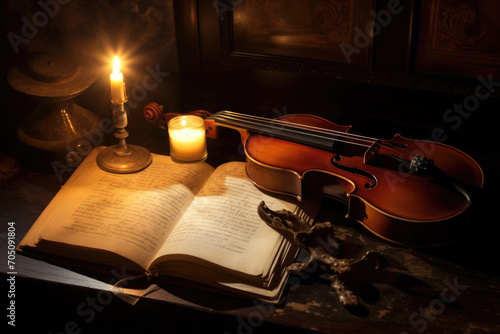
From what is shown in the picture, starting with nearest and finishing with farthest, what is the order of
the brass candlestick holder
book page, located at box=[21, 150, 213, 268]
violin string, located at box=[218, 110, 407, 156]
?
book page, located at box=[21, 150, 213, 268]
violin string, located at box=[218, 110, 407, 156]
the brass candlestick holder

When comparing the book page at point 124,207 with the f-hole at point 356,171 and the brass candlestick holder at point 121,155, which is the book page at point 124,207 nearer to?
the brass candlestick holder at point 121,155

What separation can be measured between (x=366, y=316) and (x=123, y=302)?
50 cm

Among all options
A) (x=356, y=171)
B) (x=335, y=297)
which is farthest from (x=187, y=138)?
(x=335, y=297)

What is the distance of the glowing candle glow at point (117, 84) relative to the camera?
4.52 ft

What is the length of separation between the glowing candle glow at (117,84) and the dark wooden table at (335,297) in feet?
Result: 1.05

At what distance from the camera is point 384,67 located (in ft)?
4.75

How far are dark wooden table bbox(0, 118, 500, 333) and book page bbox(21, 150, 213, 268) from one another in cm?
7

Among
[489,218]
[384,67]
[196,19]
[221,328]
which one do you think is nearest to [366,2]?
[384,67]

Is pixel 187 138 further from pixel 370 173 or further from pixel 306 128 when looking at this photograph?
pixel 370 173

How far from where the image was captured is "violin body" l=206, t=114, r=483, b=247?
1.14m

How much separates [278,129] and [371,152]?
25cm

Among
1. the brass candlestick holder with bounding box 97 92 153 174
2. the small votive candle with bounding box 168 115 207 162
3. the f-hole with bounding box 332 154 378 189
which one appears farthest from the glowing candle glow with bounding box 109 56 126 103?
the f-hole with bounding box 332 154 378 189

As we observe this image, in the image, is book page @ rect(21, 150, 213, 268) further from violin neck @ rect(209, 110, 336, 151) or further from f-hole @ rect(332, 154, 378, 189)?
f-hole @ rect(332, 154, 378, 189)

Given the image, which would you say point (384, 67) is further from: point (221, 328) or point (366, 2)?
point (221, 328)
